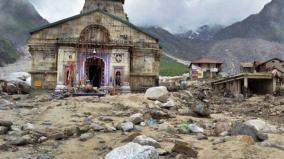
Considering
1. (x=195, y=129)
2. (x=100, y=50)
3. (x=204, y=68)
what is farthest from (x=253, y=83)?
(x=195, y=129)

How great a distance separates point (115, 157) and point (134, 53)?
2548 centimetres

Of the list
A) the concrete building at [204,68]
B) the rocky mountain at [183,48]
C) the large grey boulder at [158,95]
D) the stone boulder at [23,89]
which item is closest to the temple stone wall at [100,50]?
the stone boulder at [23,89]

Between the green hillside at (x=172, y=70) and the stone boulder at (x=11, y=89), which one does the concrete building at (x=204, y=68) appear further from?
the stone boulder at (x=11, y=89)

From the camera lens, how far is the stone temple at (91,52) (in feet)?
113

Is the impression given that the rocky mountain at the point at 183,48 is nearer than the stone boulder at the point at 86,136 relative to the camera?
No

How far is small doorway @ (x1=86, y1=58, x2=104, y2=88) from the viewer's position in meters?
35.4

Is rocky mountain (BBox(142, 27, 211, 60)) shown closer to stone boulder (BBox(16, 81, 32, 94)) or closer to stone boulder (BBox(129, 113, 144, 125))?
stone boulder (BBox(16, 81, 32, 94))

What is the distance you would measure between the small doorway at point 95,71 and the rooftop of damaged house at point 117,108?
3.4 inches

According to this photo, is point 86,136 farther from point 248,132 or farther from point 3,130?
point 248,132

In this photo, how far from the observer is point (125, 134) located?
14.7 meters

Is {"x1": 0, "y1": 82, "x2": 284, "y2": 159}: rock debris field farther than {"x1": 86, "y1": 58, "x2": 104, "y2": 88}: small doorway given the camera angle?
No

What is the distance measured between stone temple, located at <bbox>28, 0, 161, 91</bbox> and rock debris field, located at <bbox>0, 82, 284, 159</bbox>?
12500mm

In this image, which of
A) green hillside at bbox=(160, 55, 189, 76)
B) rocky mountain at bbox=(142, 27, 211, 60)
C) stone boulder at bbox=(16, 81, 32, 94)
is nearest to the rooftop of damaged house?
stone boulder at bbox=(16, 81, 32, 94)

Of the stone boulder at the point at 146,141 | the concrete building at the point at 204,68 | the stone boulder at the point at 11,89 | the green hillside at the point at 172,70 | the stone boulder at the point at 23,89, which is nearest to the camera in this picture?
the stone boulder at the point at 146,141
